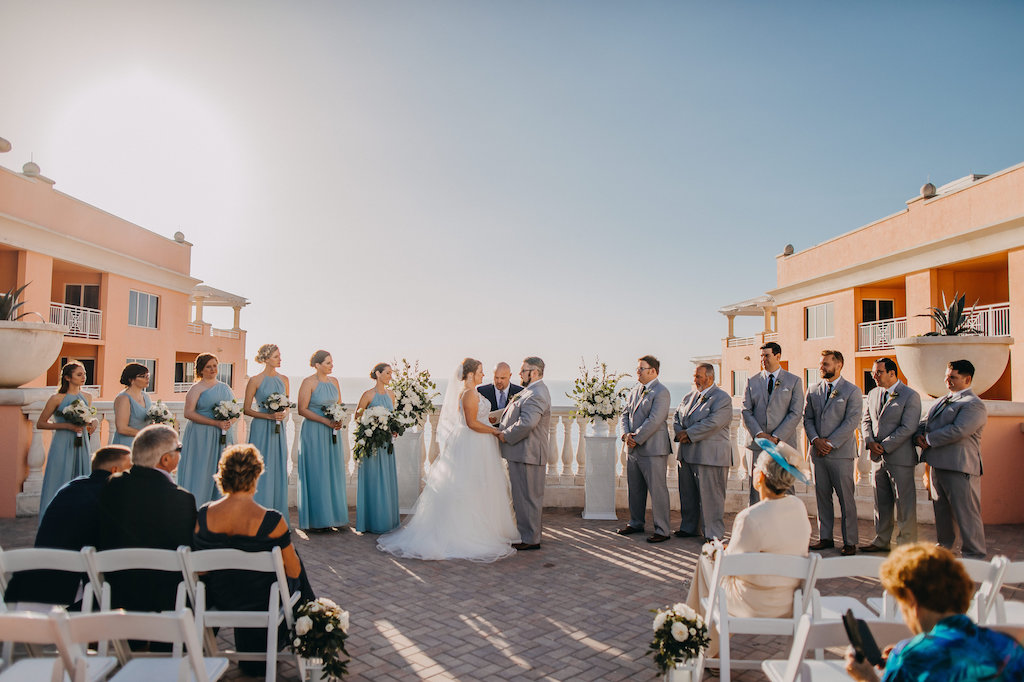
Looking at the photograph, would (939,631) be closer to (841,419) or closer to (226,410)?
(841,419)

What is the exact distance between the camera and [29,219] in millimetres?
21984

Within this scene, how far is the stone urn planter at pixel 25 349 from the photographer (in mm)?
8008

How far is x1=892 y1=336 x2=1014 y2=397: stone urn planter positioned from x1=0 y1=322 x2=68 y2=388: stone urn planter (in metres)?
11.1

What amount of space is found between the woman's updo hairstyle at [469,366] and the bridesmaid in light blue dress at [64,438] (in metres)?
4.28

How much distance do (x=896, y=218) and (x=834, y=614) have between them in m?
24.8

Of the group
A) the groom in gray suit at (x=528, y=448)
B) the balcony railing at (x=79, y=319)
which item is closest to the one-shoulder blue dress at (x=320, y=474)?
the groom in gray suit at (x=528, y=448)

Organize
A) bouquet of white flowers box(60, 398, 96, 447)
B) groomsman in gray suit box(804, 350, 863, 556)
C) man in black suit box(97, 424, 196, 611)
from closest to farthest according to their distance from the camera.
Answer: man in black suit box(97, 424, 196, 611) → groomsman in gray suit box(804, 350, 863, 556) → bouquet of white flowers box(60, 398, 96, 447)

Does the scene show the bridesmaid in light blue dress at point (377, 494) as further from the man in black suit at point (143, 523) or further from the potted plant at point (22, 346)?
the potted plant at point (22, 346)

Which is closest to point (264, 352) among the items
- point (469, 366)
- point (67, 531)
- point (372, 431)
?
point (372, 431)

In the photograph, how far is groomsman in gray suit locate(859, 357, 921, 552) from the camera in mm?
6863

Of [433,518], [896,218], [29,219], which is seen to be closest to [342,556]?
[433,518]

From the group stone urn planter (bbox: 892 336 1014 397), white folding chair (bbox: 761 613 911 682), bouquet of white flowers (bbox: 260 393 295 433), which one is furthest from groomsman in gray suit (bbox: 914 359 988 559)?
bouquet of white flowers (bbox: 260 393 295 433)

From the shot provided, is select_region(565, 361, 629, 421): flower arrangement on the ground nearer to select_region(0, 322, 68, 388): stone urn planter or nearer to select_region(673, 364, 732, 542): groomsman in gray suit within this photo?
select_region(673, 364, 732, 542): groomsman in gray suit

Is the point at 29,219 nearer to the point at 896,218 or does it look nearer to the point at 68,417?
the point at 68,417
